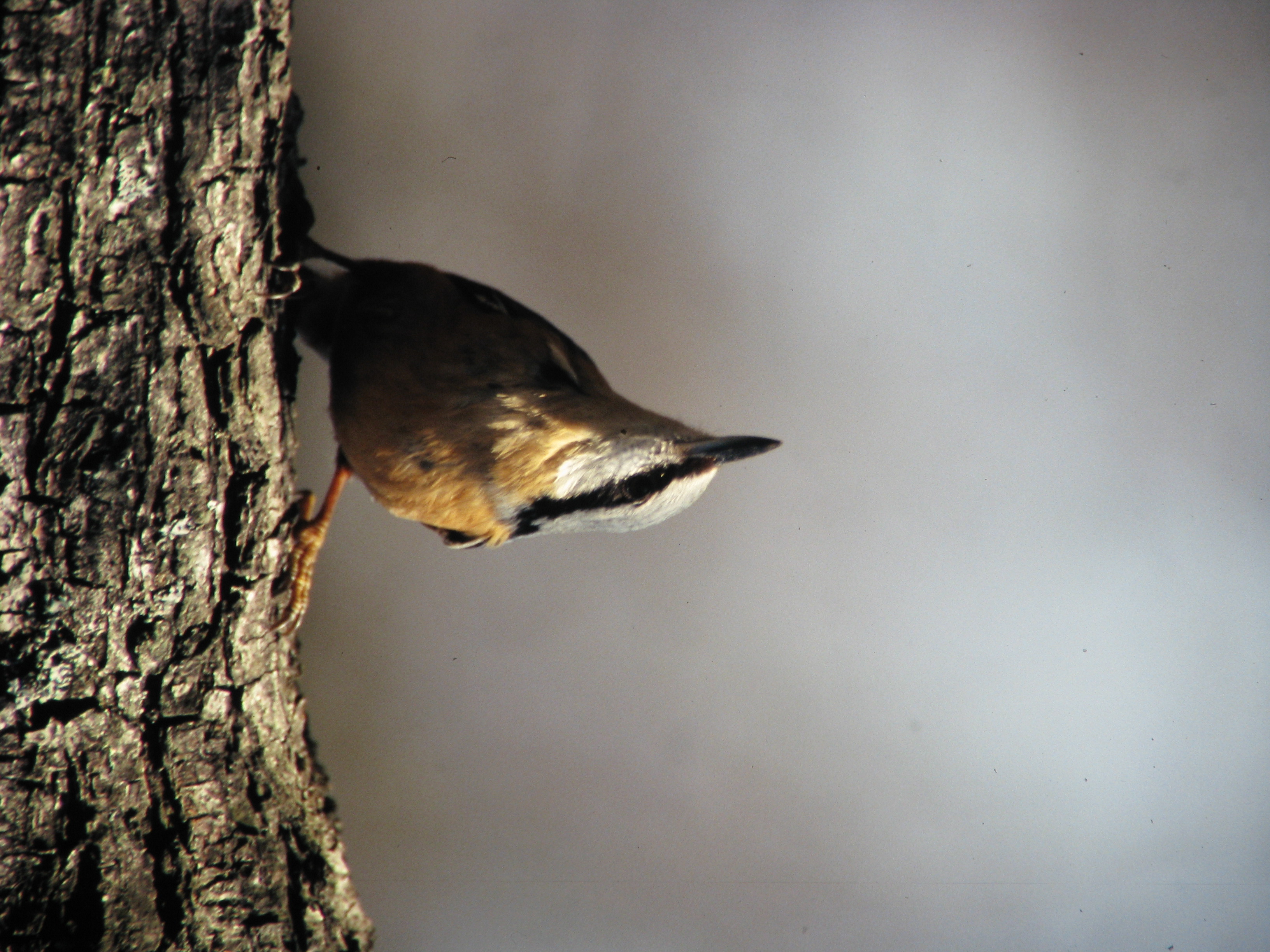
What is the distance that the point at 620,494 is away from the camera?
3.54ft

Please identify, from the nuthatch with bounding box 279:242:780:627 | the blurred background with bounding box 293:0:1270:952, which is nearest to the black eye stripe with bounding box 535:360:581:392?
the nuthatch with bounding box 279:242:780:627

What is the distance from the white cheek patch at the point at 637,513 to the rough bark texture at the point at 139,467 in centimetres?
40

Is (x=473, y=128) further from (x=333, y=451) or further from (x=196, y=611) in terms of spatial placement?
(x=196, y=611)

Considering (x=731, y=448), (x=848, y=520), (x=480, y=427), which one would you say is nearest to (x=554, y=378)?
(x=480, y=427)

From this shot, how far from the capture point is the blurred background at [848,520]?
132 cm

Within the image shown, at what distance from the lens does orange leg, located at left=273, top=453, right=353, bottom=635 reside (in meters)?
1.15

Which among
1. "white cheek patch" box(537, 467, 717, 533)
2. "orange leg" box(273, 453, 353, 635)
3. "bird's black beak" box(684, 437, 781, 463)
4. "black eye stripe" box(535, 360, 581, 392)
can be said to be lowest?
"orange leg" box(273, 453, 353, 635)

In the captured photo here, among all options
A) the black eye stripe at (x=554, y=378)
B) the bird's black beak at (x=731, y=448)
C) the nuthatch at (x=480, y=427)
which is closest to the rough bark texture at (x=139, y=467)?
the nuthatch at (x=480, y=427)

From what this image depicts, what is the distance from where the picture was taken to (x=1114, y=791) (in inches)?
58.9

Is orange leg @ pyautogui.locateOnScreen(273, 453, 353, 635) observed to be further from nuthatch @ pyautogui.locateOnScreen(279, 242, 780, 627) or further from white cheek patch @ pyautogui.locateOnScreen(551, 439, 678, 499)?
white cheek patch @ pyautogui.locateOnScreen(551, 439, 678, 499)

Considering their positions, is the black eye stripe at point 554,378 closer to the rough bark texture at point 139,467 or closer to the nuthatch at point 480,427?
the nuthatch at point 480,427

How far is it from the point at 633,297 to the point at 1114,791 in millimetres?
1389

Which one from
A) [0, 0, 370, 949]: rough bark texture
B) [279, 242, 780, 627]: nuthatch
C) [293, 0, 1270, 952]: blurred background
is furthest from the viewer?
[293, 0, 1270, 952]: blurred background

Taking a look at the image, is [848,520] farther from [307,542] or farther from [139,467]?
[139,467]
